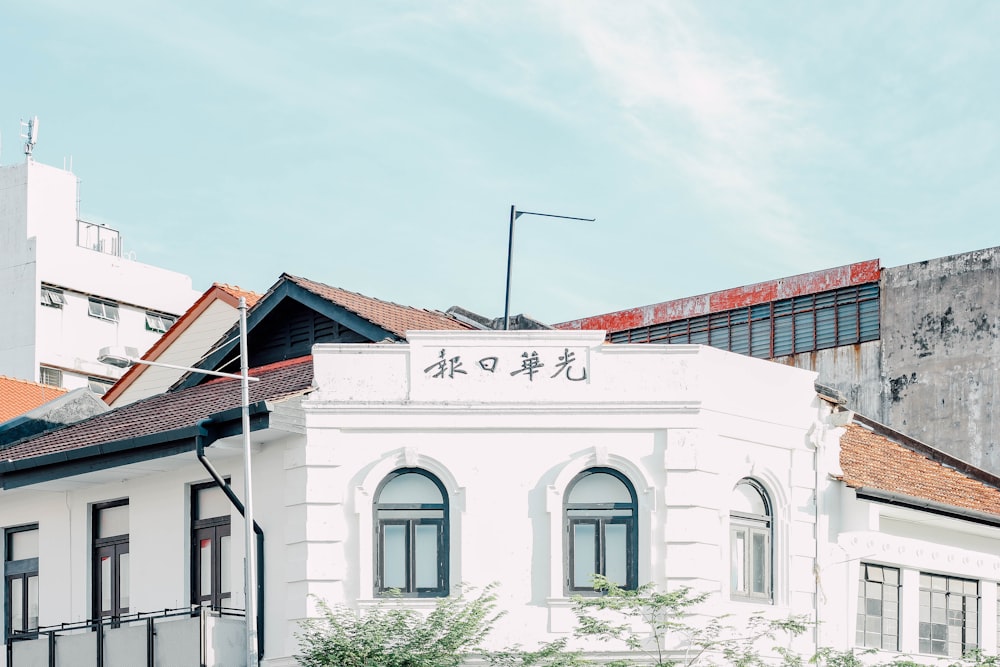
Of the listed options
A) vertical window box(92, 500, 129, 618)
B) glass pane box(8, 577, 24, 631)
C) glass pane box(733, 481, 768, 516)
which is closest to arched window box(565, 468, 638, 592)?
glass pane box(733, 481, 768, 516)

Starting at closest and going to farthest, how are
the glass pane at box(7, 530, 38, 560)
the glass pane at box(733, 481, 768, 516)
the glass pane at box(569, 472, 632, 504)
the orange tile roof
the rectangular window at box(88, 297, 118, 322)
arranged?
the glass pane at box(569, 472, 632, 504)
the glass pane at box(733, 481, 768, 516)
the glass pane at box(7, 530, 38, 560)
the orange tile roof
the rectangular window at box(88, 297, 118, 322)

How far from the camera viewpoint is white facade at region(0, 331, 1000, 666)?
2745 centimetres

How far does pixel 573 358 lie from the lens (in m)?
28.0

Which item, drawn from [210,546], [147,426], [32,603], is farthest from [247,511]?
[32,603]

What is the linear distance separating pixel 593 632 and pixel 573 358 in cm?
399

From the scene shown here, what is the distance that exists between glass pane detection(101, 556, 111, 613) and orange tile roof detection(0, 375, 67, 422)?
7.21 meters

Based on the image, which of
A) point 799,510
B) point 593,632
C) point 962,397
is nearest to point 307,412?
point 593,632

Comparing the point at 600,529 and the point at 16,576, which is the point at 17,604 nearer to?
the point at 16,576

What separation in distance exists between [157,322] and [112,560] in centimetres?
3429

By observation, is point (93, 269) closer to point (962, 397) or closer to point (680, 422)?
point (962, 397)

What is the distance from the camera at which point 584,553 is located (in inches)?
1089

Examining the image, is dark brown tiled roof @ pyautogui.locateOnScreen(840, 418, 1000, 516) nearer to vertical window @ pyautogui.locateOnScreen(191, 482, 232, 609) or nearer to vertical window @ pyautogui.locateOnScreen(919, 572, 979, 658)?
vertical window @ pyautogui.locateOnScreen(919, 572, 979, 658)

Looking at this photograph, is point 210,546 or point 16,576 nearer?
point 210,546

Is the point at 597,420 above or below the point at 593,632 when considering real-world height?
above
